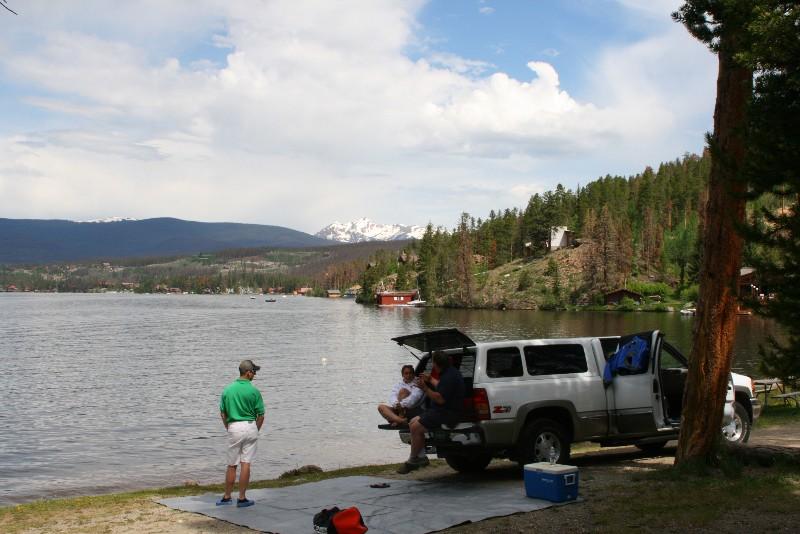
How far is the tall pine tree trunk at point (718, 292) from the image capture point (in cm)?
1230

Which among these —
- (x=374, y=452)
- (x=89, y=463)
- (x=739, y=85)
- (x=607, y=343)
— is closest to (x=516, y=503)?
(x=607, y=343)

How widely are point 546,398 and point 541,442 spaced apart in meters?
0.79

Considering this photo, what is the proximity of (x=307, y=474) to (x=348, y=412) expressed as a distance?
600 inches

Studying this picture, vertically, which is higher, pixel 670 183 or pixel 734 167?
pixel 670 183

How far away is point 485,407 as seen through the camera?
1288cm

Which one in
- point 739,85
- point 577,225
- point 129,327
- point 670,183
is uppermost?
point 670,183

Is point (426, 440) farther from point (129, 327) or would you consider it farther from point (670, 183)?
point (670, 183)

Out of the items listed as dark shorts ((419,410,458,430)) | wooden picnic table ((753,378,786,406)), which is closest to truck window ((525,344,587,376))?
dark shorts ((419,410,458,430))

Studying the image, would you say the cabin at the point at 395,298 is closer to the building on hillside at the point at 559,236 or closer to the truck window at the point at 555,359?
the building on hillside at the point at 559,236

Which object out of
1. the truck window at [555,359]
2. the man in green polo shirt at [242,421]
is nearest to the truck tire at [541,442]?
the truck window at [555,359]

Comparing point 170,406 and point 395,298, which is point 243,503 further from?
point 395,298

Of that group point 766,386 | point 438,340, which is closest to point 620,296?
point 766,386

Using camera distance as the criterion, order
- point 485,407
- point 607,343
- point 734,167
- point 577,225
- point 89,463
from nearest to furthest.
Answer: point 734,167, point 485,407, point 607,343, point 89,463, point 577,225

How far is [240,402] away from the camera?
38.9 ft
